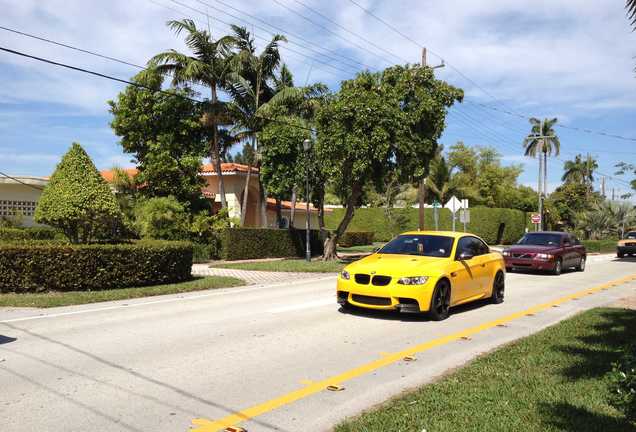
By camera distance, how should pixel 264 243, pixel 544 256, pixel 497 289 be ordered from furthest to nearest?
pixel 264 243 → pixel 544 256 → pixel 497 289

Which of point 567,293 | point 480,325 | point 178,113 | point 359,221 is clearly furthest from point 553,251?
point 359,221

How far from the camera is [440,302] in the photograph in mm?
9633

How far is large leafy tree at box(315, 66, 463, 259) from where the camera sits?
2220 centimetres

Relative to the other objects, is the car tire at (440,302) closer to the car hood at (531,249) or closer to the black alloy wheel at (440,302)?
the black alloy wheel at (440,302)

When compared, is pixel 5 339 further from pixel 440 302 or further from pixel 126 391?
pixel 440 302

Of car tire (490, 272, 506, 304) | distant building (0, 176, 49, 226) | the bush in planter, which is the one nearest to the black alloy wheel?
car tire (490, 272, 506, 304)

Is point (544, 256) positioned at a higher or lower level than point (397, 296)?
higher

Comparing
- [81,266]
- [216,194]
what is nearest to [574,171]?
[216,194]

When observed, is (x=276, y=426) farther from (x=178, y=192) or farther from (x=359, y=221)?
(x=359, y=221)

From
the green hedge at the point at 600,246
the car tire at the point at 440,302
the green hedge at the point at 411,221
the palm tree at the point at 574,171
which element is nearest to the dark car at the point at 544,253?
the car tire at the point at 440,302

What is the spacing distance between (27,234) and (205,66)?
38.7ft

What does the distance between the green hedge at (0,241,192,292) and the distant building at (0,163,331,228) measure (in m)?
14.1

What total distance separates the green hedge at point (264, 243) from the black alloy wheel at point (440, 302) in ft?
55.3

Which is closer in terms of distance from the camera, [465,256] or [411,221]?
[465,256]
